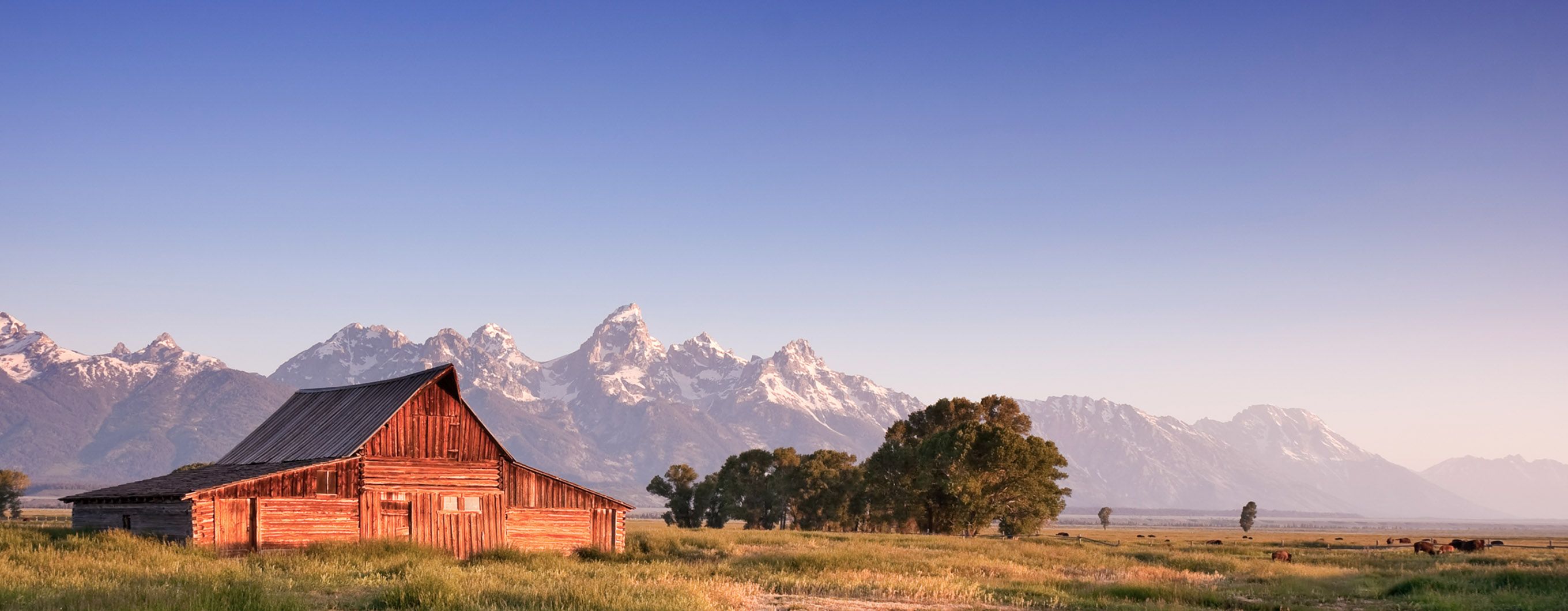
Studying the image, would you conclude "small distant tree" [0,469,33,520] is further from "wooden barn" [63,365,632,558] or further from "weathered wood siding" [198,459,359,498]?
"weathered wood siding" [198,459,359,498]

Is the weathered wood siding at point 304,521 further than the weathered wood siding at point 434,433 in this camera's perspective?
No

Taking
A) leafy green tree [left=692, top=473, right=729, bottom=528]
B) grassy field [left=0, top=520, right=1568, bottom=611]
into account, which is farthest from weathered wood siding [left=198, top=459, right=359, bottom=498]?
leafy green tree [left=692, top=473, right=729, bottom=528]

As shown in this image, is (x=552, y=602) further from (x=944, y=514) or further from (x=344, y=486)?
(x=944, y=514)

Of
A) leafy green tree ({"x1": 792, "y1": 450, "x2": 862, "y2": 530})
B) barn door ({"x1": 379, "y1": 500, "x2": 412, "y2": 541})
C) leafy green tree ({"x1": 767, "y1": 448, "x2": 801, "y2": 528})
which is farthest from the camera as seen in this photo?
leafy green tree ({"x1": 767, "y1": 448, "x2": 801, "y2": 528})

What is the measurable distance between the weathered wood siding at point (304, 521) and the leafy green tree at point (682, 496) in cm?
6599

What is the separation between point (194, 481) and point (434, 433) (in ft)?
29.1

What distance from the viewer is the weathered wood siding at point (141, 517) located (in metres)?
40.4

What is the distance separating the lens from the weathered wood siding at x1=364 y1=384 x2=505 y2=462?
147ft

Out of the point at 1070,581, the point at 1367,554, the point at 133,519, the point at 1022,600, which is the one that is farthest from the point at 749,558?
the point at 1367,554

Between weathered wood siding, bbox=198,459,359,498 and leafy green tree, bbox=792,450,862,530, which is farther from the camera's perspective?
leafy green tree, bbox=792,450,862,530

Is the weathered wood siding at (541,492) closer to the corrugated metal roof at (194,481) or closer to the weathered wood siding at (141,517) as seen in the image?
the corrugated metal roof at (194,481)

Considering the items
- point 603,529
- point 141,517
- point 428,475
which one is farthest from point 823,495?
point 141,517

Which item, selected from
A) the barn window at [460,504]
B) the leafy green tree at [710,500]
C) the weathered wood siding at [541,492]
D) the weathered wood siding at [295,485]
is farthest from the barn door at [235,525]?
the leafy green tree at [710,500]

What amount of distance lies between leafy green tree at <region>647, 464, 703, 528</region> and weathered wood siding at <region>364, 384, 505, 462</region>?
61902 mm
